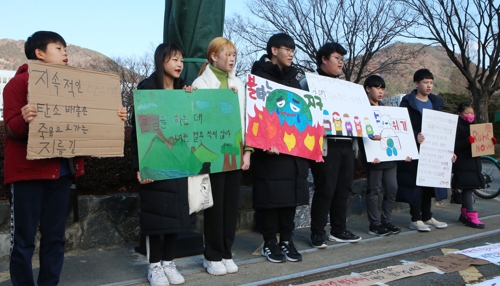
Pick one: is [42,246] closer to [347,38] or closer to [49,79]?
[49,79]

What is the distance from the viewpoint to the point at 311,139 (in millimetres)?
4121

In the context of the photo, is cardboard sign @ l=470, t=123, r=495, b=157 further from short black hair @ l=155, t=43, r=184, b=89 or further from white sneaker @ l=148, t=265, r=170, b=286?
white sneaker @ l=148, t=265, r=170, b=286

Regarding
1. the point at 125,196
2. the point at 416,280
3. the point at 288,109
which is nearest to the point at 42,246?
the point at 125,196

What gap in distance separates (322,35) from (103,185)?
12438 mm

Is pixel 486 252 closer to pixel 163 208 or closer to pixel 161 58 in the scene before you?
pixel 163 208

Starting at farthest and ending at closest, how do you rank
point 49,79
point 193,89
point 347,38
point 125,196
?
point 347,38 → point 125,196 → point 193,89 → point 49,79

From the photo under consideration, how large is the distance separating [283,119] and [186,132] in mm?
919

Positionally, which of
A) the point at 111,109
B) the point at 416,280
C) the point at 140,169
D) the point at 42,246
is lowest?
the point at 416,280

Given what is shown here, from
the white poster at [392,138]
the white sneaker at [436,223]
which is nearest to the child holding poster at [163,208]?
the white poster at [392,138]

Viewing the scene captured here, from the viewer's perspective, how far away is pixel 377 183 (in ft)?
16.6

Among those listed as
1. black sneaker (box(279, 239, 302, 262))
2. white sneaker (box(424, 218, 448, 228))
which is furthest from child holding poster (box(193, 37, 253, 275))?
white sneaker (box(424, 218, 448, 228))

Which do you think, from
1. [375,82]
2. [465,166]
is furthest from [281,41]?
[465,166]

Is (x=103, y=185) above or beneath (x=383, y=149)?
beneath

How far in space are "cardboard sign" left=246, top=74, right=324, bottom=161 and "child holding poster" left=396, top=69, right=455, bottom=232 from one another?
5.29 feet
